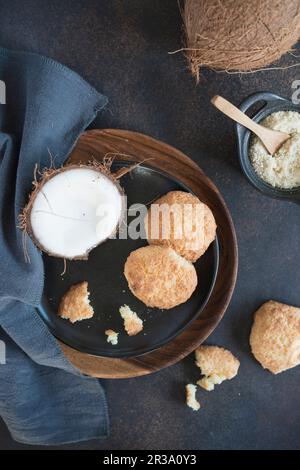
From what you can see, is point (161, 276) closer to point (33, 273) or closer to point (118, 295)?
point (118, 295)

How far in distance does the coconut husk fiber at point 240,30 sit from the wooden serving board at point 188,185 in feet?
0.53

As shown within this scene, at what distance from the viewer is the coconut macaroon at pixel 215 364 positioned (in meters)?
1.00

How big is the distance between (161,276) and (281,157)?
278mm

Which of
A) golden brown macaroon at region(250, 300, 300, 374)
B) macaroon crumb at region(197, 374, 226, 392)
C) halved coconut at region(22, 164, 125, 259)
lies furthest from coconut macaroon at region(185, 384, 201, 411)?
halved coconut at region(22, 164, 125, 259)

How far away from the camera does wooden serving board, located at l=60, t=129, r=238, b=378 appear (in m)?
0.91

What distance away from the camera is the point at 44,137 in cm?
87

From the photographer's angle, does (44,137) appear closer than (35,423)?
Yes

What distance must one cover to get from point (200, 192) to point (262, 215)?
0.14 metres

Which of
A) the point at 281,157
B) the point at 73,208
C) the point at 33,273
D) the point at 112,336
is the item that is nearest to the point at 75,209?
the point at 73,208

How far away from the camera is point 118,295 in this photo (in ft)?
3.09

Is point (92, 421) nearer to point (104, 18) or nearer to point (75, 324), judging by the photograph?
point (75, 324)

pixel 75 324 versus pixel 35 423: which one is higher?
pixel 75 324

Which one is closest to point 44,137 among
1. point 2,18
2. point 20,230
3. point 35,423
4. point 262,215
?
point 20,230

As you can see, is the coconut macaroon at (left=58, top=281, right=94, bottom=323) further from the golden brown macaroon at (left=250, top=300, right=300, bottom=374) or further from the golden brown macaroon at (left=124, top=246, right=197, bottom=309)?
the golden brown macaroon at (left=250, top=300, right=300, bottom=374)
